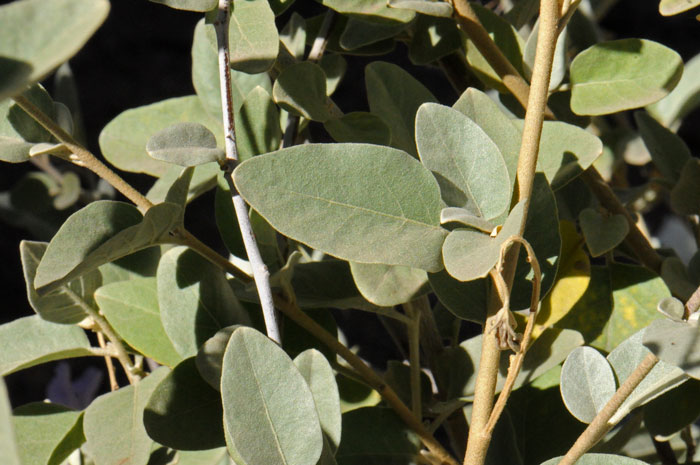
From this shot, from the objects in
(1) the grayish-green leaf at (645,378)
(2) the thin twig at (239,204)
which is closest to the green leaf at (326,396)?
(2) the thin twig at (239,204)

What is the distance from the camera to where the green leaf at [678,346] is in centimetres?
33

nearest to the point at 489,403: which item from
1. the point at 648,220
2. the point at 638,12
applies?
the point at 648,220

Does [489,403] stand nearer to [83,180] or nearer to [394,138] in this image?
[394,138]

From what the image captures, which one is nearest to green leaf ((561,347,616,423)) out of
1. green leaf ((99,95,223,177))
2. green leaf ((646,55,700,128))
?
green leaf ((99,95,223,177))

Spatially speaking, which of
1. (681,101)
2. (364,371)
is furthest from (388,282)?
(681,101)

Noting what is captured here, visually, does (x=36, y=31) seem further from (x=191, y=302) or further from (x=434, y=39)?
(x=434, y=39)

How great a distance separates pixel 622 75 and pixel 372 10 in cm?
16

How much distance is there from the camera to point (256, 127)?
18.8 inches

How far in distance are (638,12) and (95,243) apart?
6.39 ft

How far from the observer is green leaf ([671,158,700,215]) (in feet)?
1.97

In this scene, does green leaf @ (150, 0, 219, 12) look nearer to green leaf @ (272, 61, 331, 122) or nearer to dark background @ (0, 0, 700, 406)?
green leaf @ (272, 61, 331, 122)

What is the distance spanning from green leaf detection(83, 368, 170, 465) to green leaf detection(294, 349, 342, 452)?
11 cm

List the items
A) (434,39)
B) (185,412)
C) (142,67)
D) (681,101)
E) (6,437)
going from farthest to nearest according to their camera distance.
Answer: (142,67), (681,101), (434,39), (185,412), (6,437)

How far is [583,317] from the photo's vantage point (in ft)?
1.78
